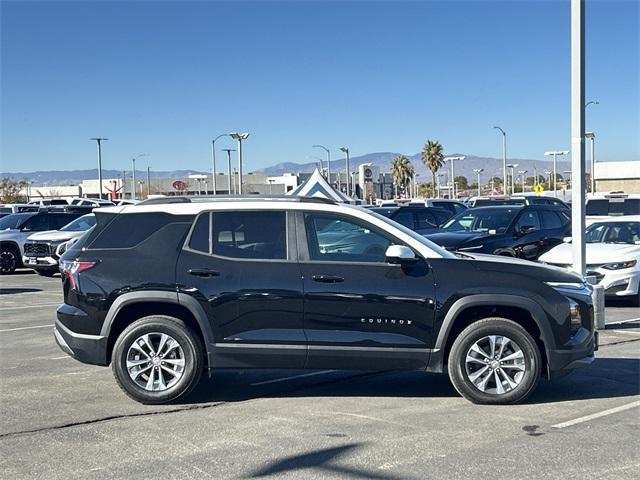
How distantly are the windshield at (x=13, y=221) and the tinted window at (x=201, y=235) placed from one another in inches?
640

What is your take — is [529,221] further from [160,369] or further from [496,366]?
[160,369]

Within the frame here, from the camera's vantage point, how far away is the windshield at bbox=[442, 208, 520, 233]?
53.6 feet

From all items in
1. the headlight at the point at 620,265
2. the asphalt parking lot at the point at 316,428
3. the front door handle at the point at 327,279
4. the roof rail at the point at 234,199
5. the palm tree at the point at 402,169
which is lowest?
the asphalt parking lot at the point at 316,428

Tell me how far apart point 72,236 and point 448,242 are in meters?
10.3

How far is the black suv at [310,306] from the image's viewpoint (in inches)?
269

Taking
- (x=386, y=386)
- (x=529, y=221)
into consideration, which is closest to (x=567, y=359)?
(x=386, y=386)

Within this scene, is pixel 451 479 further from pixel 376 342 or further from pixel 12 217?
pixel 12 217

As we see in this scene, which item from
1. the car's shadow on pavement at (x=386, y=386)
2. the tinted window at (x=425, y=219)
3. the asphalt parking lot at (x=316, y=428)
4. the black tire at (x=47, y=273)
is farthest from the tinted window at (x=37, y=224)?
the car's shadow on pavement at (x=386, y=386)

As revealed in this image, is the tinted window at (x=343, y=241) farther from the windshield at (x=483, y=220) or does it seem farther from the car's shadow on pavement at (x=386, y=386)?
the windshield at (x=483, y=220)

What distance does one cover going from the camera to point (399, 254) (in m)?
6.80

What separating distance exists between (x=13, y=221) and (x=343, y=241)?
17661 millimetres

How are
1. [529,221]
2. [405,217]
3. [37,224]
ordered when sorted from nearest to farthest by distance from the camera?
[529,221]
[405,217]
[37,224]

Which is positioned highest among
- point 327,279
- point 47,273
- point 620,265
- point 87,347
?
point 327,279

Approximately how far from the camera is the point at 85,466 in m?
5.36
